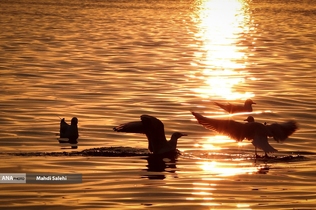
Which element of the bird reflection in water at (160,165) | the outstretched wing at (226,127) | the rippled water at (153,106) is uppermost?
the outstretched wing at (226,127)

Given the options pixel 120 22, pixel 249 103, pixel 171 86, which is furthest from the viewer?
pixel 120 22

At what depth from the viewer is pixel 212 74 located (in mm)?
34906

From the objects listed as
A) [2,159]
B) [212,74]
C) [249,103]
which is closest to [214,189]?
[2,159]

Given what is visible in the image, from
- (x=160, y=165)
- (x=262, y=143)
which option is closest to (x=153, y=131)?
(x=160, y=165)

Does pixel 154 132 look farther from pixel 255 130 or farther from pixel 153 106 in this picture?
pixel 153 106

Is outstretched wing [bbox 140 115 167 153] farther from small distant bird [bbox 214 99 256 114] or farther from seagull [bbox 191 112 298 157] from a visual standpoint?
small distant bird [bbox 214 99 256 114]

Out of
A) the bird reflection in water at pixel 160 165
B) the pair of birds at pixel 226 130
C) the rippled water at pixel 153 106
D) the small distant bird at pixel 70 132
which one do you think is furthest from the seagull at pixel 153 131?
the small distant bird at pixel 70 132

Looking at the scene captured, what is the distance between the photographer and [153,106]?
24703 mm

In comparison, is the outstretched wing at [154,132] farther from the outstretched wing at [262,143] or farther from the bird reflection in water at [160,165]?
the outstretched wing at [262,143]

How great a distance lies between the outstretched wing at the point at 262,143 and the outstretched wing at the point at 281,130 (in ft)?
0.64

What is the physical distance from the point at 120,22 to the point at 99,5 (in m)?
25.7

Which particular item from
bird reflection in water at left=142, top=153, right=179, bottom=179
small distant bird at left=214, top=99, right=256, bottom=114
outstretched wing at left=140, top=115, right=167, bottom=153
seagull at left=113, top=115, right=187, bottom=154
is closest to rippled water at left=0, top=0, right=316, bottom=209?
bird reflection in water at left=142, top=153, right=179, bottom=179

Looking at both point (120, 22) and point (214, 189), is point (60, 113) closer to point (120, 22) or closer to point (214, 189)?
point (214, 189)

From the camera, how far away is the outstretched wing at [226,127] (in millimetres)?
17312
